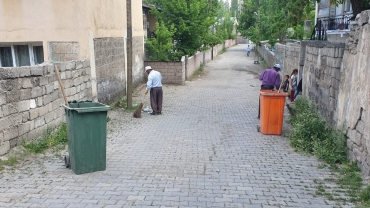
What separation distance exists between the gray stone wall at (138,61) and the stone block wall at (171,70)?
91cm

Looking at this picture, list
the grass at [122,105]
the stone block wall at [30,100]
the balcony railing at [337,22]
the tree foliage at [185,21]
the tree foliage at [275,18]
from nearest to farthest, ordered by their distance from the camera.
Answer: the stone block wall at [30,100], the grass at [122,105], the balcony railing at [337,22], the tree foliage at [275,18], the tree foliage at [185,21]

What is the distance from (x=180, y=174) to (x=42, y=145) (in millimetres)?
3026

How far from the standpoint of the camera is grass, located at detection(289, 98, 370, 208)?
4.74 metres

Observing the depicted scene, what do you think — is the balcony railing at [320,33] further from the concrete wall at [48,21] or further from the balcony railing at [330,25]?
the concrete wall at [48,21]

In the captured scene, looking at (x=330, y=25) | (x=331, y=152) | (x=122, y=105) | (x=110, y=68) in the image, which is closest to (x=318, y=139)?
(x=331, y=152)

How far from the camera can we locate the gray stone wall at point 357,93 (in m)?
5.27

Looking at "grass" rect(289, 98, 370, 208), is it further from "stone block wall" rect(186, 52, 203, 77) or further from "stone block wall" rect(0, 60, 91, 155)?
"stone block wall" rect(186, 52, 203, 77)

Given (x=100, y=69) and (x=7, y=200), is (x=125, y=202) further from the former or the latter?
(x=100, y=69)

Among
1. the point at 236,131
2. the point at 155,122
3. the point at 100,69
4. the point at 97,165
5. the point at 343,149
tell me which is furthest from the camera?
the point at 100,69

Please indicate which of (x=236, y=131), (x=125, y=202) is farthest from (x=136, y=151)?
(x=236, y=131)

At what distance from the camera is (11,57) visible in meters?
10.6

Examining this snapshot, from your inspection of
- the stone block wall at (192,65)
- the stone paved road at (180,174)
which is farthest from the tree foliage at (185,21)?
the stone paved road at (180,174)

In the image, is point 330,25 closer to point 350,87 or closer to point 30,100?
point 350,87

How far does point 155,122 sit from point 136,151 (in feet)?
10.1
